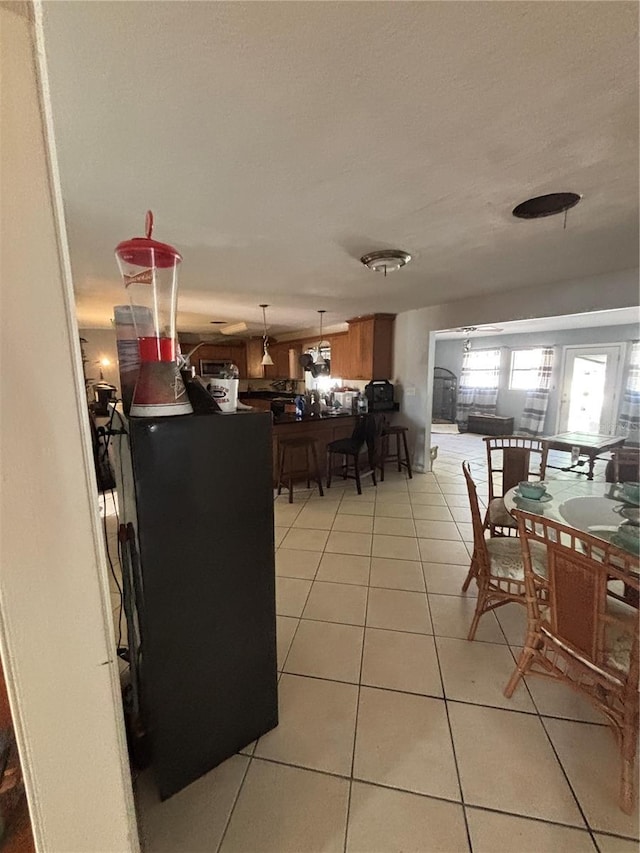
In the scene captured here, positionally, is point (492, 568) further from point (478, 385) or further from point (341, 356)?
point (478, 385)

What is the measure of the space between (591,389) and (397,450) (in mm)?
4668

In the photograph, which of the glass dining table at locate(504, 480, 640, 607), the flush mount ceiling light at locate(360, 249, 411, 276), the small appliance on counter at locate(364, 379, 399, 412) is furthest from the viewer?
the small appliance on counter at locate(364, 379, 399, 412)

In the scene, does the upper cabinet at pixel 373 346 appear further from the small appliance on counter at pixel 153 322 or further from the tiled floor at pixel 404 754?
the small appliance on counter at pixel 153 322

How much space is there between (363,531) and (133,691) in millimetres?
2204

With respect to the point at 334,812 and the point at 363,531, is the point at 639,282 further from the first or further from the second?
the point at 334,812

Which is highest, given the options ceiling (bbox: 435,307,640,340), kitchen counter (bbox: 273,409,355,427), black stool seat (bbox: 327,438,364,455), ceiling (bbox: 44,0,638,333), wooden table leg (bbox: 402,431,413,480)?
ceiling (bbox: 435,307,640,340)

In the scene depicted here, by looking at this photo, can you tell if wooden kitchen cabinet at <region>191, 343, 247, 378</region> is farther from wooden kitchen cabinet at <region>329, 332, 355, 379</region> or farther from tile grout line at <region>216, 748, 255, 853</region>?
tile grout line at <region>216, 748, 255, 853</region>

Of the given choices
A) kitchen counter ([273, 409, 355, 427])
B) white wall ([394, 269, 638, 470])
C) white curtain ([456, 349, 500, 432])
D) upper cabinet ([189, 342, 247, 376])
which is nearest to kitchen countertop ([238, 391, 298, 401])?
upper cabinet ([189, 342, 247, 376])

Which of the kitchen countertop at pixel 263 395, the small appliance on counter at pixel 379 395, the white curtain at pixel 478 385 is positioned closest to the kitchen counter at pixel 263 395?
the kitchen countertop at pixel 263 395

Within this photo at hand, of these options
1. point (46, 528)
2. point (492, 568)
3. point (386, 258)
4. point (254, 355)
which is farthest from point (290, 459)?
point (254, 355)

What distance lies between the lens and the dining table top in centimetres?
165

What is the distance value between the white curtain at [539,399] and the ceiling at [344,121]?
5673mm

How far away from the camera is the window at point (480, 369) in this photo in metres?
8.28

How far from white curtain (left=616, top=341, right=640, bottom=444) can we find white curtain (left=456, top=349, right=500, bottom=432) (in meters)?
2.49
